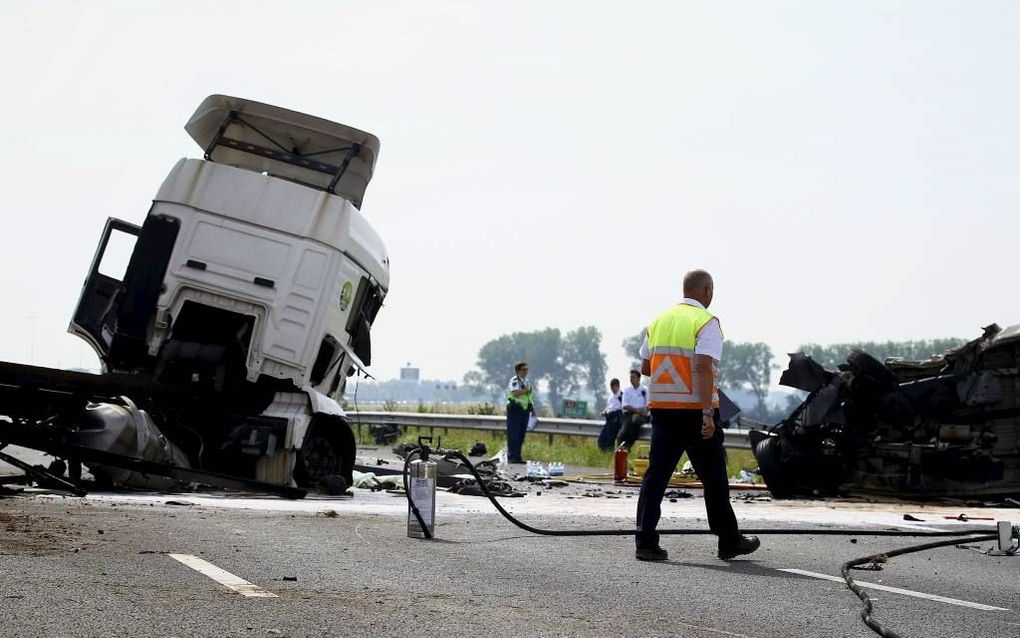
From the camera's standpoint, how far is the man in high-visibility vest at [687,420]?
8.02 m

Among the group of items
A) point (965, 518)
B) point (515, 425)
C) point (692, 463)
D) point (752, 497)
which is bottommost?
point (692, 463)

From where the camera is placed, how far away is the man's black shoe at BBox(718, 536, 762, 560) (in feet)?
26.4

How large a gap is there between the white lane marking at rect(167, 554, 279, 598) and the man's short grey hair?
3.36 m

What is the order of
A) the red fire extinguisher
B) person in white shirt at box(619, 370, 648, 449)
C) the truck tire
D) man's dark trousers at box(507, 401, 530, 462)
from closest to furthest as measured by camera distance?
the truck tire, the red fire extinguisher, person in white shirt at box(619, 370, 648, 449), man's dark trousers at box(507, 401, 530, 462)

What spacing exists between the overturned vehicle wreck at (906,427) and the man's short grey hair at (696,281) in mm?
6661

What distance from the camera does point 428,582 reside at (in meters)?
6.57

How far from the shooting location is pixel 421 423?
3397 centimetres

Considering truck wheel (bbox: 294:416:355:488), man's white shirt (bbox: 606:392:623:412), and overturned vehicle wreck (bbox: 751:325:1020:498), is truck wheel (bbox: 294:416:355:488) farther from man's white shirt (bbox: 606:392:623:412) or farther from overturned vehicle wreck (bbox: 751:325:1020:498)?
man's white shirt (bbox: 606:392:623:412)

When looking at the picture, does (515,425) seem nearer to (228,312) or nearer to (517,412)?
(517,412)

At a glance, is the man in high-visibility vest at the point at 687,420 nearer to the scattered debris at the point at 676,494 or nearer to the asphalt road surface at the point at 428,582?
the asphalt road surface at the point at 428,582

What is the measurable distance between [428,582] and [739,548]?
231 cm

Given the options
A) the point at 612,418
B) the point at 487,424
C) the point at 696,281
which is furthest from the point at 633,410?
the point at 696,281

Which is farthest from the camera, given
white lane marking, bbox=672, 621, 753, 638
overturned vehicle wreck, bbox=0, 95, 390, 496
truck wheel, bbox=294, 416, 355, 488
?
truck wheel, bbox=294, 416, 355, 488

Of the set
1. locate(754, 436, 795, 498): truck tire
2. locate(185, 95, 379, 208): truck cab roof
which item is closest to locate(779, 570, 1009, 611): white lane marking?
locate(754, 436, 795, 498): truck tire
